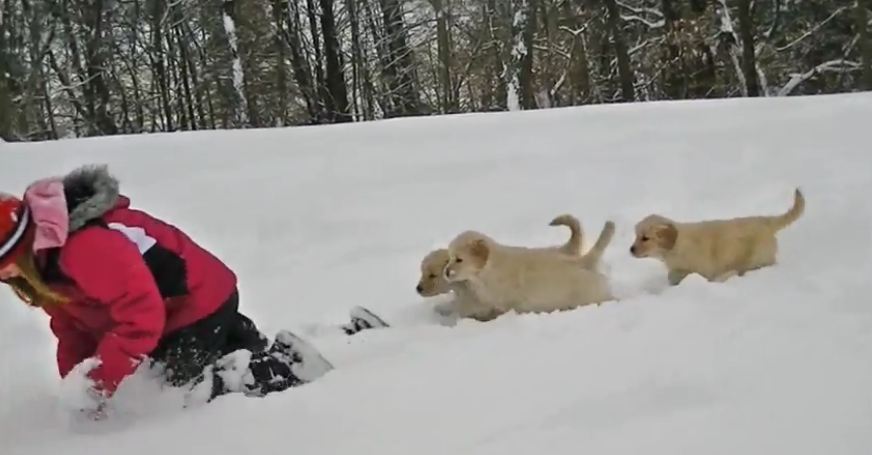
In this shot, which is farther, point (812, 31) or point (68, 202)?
point (812, 31)

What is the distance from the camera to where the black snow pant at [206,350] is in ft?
9.64

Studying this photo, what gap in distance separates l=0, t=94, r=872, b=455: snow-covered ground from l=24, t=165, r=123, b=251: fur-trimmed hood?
1.64 ft

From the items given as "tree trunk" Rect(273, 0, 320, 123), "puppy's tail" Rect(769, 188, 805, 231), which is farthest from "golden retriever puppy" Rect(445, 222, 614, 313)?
"tree trunk" Rect(273, 0, 320, 123)

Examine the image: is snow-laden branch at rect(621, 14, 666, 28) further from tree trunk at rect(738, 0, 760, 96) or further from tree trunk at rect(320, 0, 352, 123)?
tree trunk at rect(320, 0, 352, 123)

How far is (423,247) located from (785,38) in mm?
15670

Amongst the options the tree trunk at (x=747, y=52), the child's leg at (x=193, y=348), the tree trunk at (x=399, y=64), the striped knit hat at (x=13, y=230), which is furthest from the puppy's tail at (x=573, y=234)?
the tree trunk at (x=399, y=64)

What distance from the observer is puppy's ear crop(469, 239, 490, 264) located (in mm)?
3920

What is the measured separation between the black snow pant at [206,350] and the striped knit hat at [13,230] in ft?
1.63

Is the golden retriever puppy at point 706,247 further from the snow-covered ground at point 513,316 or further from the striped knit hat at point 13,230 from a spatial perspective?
the striped knit hat at point 13,230

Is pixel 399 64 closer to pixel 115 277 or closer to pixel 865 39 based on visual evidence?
pixel 865 39

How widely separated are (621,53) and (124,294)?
1618 cm

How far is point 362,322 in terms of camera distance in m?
3.76

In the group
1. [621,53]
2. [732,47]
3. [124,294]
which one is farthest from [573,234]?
[621,53]

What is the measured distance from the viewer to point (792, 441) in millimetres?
2098
